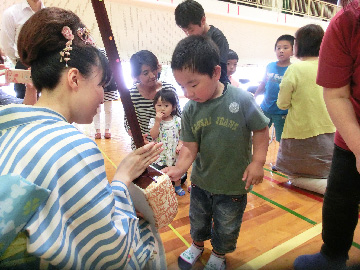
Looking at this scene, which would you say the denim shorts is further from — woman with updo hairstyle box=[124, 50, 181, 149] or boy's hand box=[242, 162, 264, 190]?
woman with updo hairstyle box=[124, 50, 181, 149]

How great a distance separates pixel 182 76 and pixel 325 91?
514 mm

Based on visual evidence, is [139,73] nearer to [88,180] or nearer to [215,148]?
[215,148]

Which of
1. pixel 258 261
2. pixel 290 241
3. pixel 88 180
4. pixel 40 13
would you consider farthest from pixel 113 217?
pixel 290 241

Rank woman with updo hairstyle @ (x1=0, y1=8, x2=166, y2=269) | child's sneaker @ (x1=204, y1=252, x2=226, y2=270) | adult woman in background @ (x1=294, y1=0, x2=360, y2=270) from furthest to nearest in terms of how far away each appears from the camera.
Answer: child's sneaker @ (x1=204, y1=252, x2=226, y2=270), adult woman in background @ (x1=294, y1=0, x2=360, y2=270), woman with updo hairstyle @ (x1=0, y1=8, x2=166, y2=269)

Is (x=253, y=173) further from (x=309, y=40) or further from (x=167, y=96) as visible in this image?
(x=309, y=40)

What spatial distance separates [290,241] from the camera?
1496 mm

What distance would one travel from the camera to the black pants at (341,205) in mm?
990

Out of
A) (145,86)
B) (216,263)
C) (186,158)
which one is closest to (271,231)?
(216,263)

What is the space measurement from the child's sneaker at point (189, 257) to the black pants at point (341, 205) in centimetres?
59

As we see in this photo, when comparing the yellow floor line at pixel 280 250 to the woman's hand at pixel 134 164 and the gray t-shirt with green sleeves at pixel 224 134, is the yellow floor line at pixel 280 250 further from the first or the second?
the woman's hand at pixel 134 164

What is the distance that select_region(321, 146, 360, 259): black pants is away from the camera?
0.99m

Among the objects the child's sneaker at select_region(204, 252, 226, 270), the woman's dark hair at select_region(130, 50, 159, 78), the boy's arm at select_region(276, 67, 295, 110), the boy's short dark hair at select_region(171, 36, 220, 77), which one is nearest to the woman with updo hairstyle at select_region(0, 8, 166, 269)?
the boy's short dark hair at select_region(171, 36, 220, 77)

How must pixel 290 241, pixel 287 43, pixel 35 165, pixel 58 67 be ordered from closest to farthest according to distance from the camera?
pixel 35 165
pixel 58 67
pixel 290 241
pixel 287 43

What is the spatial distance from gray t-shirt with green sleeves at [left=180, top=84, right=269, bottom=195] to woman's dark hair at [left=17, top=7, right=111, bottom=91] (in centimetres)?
55
